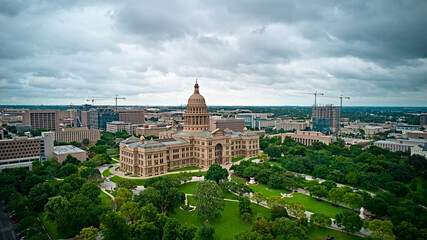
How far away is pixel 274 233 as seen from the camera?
2077 inches

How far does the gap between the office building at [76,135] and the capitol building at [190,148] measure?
184ft

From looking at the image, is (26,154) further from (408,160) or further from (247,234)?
(408,160)

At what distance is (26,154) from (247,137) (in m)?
92.7

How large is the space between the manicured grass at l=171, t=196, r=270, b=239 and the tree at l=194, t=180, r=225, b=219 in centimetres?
200

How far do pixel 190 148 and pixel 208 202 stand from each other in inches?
2125

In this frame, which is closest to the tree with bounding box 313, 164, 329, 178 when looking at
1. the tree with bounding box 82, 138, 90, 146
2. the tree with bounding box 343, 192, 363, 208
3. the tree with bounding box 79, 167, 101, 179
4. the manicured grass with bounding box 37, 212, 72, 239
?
the tree with bounding box 343, 192, 363, 208

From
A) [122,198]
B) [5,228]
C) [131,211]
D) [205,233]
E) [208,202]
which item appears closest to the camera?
[205,233]

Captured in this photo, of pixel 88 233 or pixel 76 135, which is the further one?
pixel 76 135

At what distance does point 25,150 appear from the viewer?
367 feet

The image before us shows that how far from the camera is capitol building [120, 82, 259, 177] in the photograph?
3875 inches

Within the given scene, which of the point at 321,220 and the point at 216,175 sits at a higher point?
the point at 216,175

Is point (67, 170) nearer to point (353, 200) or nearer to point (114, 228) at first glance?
point (114, 228)

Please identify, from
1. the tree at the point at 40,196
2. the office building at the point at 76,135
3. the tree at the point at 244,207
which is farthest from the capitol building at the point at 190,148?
the office building at the point at 76,135

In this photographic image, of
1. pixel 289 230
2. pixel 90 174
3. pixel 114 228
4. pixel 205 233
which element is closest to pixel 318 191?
pixel 289 230
